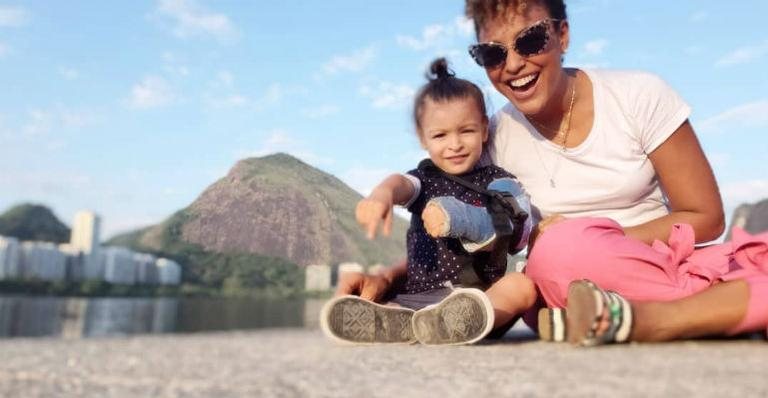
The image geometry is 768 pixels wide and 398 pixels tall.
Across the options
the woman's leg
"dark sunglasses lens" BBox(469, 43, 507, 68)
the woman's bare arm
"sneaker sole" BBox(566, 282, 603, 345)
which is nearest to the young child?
"dark sunglasses lens" BBox(469, 43, 507, 68)

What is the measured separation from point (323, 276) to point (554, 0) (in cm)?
207

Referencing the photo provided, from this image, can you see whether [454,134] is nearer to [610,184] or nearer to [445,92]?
[445,92]

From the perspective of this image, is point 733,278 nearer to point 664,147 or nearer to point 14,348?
point 664,147

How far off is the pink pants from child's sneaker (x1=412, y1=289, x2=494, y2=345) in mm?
351

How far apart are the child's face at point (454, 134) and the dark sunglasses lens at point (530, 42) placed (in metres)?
0.27

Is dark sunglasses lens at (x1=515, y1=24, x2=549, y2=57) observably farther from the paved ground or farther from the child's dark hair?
the paved ground

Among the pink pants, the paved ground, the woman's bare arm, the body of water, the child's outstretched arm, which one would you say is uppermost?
the woman's bare arm

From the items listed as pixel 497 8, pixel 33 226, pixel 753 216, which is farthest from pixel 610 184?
pixel 33 226

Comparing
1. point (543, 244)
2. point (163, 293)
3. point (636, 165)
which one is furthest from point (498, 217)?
point (163, 293)

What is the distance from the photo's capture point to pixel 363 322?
2.02 m

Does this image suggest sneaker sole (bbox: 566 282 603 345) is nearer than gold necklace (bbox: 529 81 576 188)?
Yes

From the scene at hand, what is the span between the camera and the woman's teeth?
2.43 m

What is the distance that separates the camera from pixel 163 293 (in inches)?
2168

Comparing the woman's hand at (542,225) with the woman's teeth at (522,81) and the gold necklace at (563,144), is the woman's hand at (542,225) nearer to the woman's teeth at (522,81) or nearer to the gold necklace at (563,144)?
the gold necklace at (563,144)
